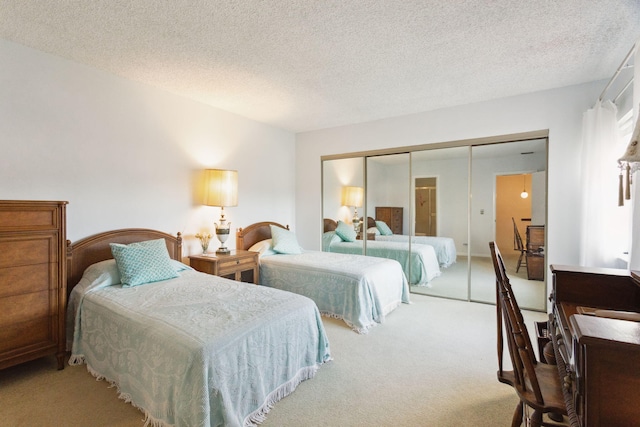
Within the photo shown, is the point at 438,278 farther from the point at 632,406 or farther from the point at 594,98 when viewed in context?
the point at 632,406

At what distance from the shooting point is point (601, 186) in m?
2.90

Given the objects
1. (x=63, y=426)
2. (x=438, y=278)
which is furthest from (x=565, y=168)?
(x=63, y=426)

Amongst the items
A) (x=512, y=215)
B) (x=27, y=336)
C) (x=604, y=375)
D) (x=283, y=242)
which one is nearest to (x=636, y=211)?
(x=604, y=375)

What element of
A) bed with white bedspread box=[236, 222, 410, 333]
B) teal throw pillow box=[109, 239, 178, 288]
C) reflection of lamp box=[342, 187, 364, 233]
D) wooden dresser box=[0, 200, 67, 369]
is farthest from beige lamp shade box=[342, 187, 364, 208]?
wooden dresser box=[0, 200, 67, 369]

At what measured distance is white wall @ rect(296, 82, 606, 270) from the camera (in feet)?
11.0

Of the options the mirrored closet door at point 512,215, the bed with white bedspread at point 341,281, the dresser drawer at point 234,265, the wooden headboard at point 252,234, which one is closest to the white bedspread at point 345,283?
the bed with white bedspread at point 341,281

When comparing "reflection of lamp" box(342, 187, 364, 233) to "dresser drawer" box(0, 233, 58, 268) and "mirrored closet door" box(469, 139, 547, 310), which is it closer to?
"mirrored closet door" box(469, 139, 547, 310)

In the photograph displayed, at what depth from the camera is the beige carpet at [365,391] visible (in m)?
1.84

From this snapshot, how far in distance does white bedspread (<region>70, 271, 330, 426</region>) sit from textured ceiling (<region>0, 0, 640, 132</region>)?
199 centimetres

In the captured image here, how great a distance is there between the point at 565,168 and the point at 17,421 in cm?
504

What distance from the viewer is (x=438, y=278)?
14.3 ft

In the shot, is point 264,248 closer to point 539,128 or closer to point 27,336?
point 27,336

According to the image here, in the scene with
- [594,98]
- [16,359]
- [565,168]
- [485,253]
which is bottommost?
[16,359]

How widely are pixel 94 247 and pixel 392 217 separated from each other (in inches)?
144
